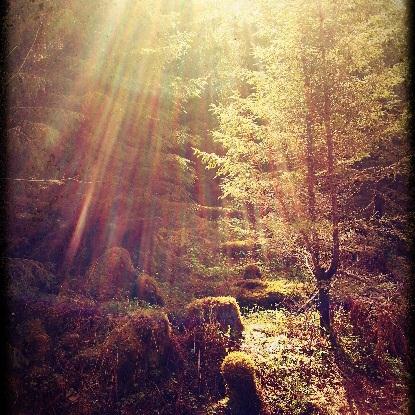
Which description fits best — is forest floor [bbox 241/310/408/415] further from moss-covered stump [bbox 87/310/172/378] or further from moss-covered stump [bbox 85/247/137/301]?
moss-covered stump [bbox 85/247/137/301]

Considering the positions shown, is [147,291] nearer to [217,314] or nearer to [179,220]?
[217,314]

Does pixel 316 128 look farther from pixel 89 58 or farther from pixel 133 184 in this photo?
pixel 89 58

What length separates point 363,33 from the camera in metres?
9.52

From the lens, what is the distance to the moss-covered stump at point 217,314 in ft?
32.5

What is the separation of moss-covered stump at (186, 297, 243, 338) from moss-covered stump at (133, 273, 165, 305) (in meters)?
2.20

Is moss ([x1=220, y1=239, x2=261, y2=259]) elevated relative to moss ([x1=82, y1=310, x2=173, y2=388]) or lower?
elevated

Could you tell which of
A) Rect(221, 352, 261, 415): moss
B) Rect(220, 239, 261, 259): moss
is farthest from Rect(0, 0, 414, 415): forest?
Rect(220, 239, 261, 259): moss

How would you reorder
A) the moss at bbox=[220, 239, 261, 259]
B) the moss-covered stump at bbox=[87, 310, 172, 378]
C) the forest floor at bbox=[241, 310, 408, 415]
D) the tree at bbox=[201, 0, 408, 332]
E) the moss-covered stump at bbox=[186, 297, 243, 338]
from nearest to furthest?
the forest floor at bbox=[241, 310, 408, 415] → the moss-covered stump at bbox=[87, 310, 172, 378] → the tree at bbox=[201, 0, 408, 332] → the moss-covered stump at bbox=[186, 297, 243, 338] → the moss at bbox=[220, 239, 261, 259]

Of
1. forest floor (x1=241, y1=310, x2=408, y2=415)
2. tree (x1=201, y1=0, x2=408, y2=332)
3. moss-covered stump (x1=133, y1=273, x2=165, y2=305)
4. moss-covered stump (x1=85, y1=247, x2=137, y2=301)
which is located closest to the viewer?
forest floor (x1=241, y1=310, x2=408, y2=415)

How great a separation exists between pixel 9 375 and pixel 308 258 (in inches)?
340

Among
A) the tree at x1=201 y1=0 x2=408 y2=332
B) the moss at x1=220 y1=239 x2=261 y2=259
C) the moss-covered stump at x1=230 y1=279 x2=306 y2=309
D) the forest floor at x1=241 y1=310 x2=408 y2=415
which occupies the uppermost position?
the tree at x1=201 y1=0 x2=408 y2=332

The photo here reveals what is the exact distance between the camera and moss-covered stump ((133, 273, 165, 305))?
1209 centimetres

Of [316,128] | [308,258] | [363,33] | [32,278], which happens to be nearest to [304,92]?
[316,128]

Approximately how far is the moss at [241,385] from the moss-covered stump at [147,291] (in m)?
4.77
